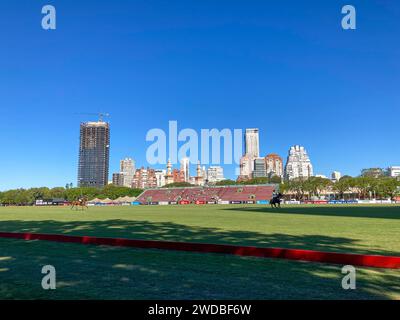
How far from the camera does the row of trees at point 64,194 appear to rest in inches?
5595

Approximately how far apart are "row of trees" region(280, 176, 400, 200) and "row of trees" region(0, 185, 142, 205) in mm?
69125

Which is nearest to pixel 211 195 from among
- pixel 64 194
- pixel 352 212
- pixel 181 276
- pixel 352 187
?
pixel 352 187

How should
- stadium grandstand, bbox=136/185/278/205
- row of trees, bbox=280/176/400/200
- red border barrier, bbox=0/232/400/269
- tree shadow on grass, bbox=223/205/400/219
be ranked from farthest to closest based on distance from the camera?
stadium grandstand, bbox=136/185/278/205
row of trees, bbox=280/176/400/200
tree shadow on grass, bbox=223/205/400/219
red border barrier, bbox=0/232/400/269

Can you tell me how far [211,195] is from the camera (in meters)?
117

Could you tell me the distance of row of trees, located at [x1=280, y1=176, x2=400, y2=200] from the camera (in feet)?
338

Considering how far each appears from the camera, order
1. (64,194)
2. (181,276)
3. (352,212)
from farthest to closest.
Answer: (64,194) → (352,212) → (181,276)

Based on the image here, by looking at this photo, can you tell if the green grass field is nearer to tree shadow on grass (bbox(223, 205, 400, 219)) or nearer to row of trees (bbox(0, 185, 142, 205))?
tree shadow on grass (bbox(223, 205, 400, 219))

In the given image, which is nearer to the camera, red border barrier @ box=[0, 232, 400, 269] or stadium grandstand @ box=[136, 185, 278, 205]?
red border barrier @ box=[0, 232, 400, 269]

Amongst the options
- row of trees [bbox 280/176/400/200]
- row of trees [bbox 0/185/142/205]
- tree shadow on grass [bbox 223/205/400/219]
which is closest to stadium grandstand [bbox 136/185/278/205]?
row of trees [bbox 0/185/142/205]

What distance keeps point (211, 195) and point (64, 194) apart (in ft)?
245

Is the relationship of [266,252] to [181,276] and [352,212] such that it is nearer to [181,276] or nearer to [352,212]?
[181,276]

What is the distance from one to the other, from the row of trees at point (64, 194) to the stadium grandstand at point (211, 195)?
1699cm
